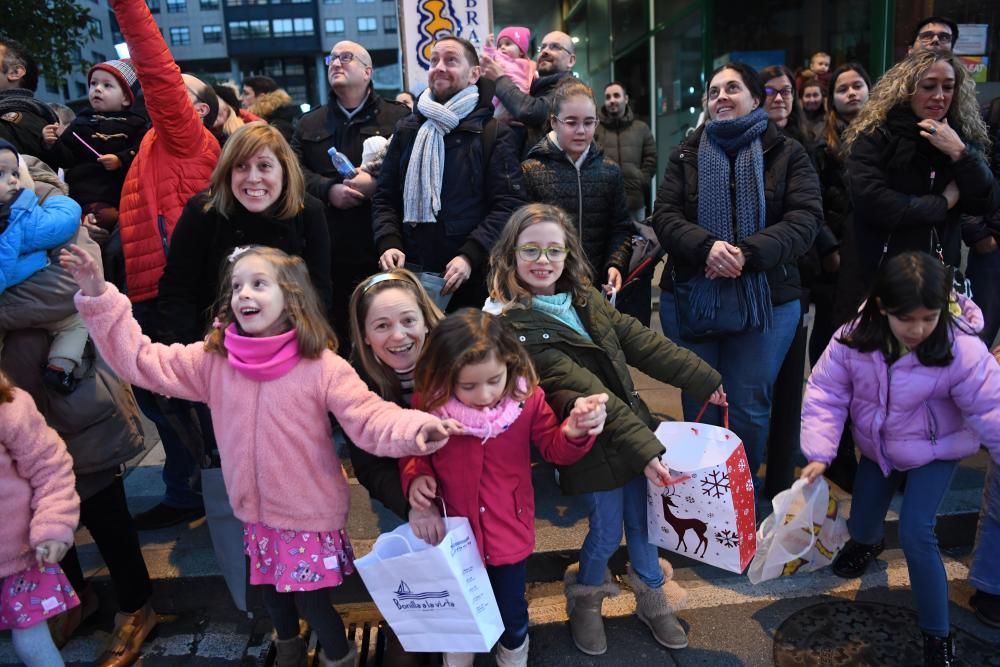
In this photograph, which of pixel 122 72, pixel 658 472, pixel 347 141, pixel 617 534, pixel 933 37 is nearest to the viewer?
pixel 658 472

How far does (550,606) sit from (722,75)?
2.45 m

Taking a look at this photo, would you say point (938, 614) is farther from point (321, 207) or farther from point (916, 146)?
point (321, 207)

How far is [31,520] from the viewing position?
239 centimetres

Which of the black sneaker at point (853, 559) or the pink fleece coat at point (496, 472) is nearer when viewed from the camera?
the pink fleece coat at point (496, 472)

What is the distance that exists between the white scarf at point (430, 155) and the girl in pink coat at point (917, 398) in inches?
72.4

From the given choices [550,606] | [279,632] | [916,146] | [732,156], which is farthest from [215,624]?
[916,146]

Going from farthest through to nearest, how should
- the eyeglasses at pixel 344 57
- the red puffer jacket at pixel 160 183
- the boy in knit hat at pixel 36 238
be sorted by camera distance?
the eyeglasses at pixel 344 57
the red puffer jacket at pixel 160 183
the boy in knit hat at pixel 36 238

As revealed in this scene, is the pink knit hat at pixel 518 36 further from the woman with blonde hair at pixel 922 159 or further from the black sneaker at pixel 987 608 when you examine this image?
the black sneaker at pixel 987 608

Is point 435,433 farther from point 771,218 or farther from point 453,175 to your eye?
point 771,218

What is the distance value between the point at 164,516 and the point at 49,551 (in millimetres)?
1387

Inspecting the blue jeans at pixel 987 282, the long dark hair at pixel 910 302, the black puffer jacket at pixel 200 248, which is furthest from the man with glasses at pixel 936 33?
the black puffer jacket at pixel 200 248

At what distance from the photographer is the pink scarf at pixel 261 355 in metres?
2.33

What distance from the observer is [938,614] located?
248cm

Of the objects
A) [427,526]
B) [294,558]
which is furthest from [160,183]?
[427,526]
